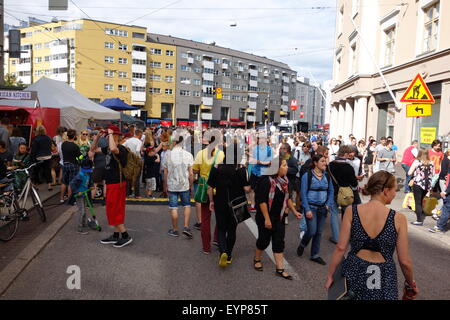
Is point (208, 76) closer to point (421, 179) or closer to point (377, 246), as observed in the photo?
point (421, 179)

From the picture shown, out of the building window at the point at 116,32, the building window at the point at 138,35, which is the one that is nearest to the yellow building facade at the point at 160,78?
the building window at the point at 138,35

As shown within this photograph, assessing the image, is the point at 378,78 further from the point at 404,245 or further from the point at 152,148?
the point at 404,245

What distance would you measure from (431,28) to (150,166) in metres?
13.2

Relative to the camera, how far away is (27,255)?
210 inches

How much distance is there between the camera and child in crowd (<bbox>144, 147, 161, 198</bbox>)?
10406mm

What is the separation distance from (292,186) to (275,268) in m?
3.98

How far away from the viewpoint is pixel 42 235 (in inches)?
251

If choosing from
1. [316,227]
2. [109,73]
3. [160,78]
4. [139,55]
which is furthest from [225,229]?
[160,78]

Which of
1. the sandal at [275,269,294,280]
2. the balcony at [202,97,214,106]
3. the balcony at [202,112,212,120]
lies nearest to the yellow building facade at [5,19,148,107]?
the balcony at [202,97,214,106]

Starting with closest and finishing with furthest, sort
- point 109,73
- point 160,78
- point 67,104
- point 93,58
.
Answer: point 67,104 < point 93,58 < point 109,73 < point 160,78

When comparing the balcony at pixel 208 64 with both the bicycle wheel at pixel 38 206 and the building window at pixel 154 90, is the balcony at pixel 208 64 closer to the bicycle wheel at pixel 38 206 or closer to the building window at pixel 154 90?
the building window at pixel 154 90
